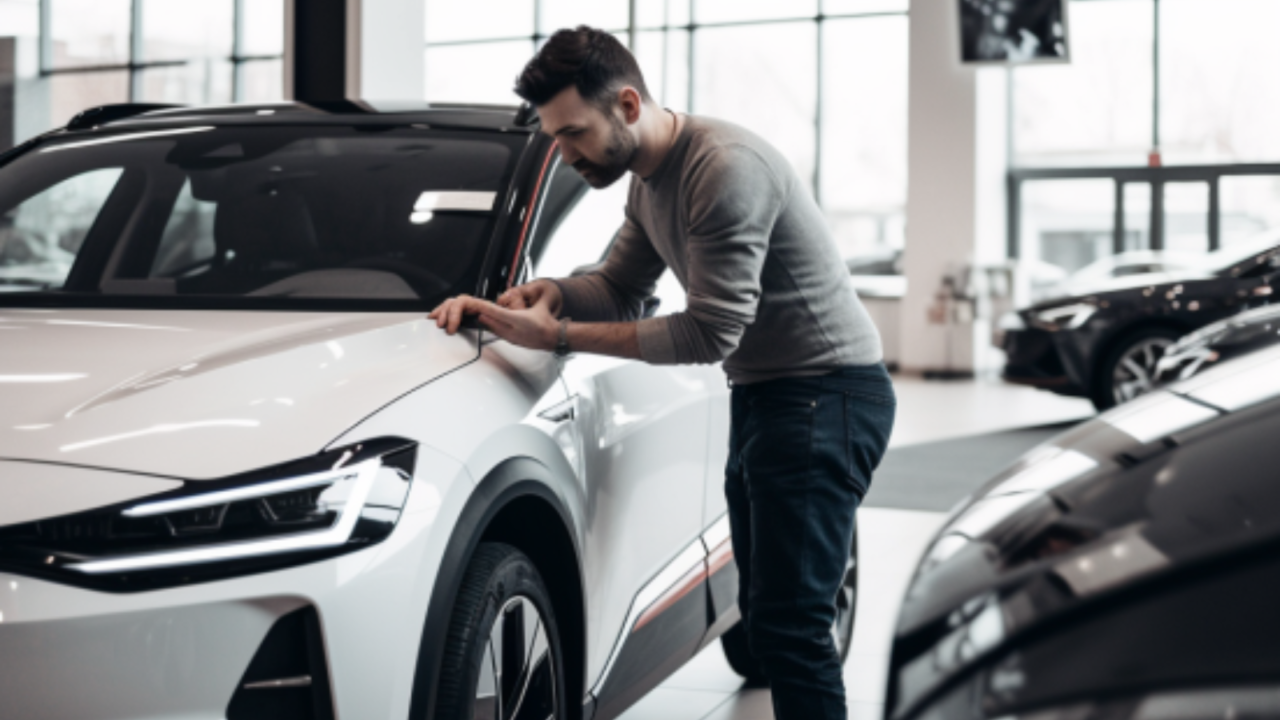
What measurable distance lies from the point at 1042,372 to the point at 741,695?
6.29m

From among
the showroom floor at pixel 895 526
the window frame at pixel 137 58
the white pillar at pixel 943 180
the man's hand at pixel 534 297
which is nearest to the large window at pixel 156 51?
the window frame at pixel 137 58

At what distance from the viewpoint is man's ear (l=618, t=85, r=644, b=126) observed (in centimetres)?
227

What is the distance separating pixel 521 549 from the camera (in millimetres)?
2238

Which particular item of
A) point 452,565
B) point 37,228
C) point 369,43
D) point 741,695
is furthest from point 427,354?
point 369,43

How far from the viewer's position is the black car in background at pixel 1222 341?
17.5 feet

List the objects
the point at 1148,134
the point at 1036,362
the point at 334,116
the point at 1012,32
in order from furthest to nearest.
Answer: the point at 1148,134 → the point at 1012,32 → the point at 1036,362 → the point at 334,116

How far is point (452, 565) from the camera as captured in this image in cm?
189

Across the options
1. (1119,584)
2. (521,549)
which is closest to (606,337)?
(521,549)

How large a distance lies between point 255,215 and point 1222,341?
445 cm

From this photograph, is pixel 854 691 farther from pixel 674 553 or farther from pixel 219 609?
pixel 219 609

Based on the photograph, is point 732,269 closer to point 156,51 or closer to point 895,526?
point 895,526

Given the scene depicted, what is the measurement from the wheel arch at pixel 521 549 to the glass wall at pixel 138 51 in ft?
18.5

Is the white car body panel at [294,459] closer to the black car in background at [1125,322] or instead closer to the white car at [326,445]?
the white car at [326,445]

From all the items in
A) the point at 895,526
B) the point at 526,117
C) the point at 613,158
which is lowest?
the point at 895,526
